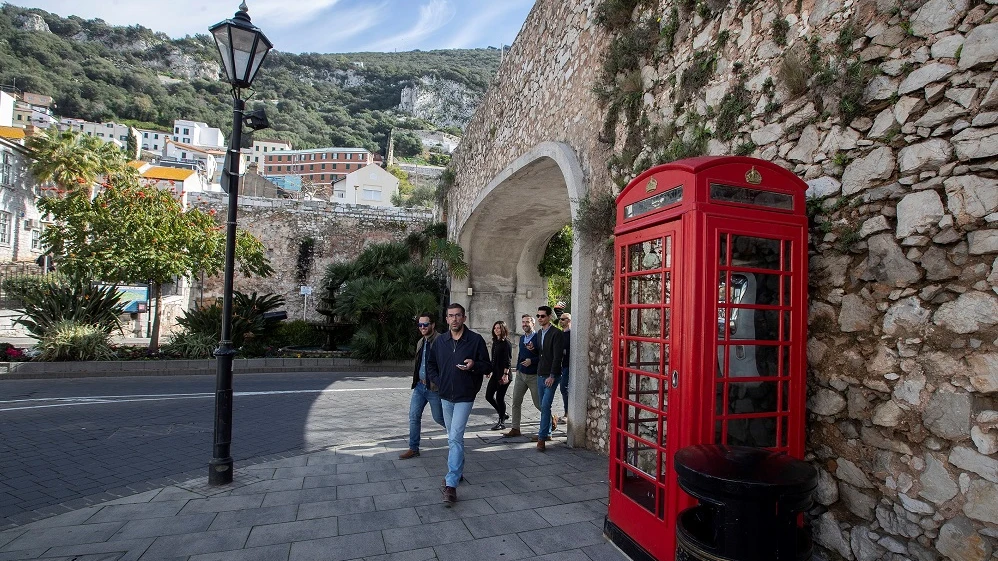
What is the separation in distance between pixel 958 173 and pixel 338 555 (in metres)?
4.17

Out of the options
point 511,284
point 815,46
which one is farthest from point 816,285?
point 511,284

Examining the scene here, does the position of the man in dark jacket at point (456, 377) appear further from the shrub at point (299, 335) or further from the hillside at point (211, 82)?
the hillside at point (211, 82)

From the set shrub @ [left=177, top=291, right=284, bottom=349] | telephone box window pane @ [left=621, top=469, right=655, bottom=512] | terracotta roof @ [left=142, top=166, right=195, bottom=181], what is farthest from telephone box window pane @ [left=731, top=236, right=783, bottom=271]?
terracotta roof @ [left=142, top=166, right=195, bottom=181]

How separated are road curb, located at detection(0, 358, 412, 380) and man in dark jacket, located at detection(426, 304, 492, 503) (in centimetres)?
995

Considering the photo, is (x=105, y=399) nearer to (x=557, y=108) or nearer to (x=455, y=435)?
(x=455, y=435)

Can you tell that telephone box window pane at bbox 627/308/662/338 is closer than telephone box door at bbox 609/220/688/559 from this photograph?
No

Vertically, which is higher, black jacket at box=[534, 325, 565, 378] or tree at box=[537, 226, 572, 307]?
tree at box=[537, 226, 572, 307]

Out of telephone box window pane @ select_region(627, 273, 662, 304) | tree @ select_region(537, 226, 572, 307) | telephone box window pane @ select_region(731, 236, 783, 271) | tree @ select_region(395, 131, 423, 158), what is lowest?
telephone box window pane @ select_region(627, 273, 662, 304)

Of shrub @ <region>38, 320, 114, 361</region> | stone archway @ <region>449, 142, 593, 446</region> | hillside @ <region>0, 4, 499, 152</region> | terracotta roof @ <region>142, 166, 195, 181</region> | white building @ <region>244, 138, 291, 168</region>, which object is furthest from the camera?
white building @ <region>244, 138, 291, 168</region>

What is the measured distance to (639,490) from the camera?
11.5 ft

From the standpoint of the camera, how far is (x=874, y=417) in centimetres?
279

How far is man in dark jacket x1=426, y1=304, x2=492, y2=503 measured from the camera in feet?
14.4

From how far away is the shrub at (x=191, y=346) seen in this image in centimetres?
1298

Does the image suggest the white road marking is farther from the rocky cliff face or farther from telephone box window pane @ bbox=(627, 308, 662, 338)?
the rocky cliff face
